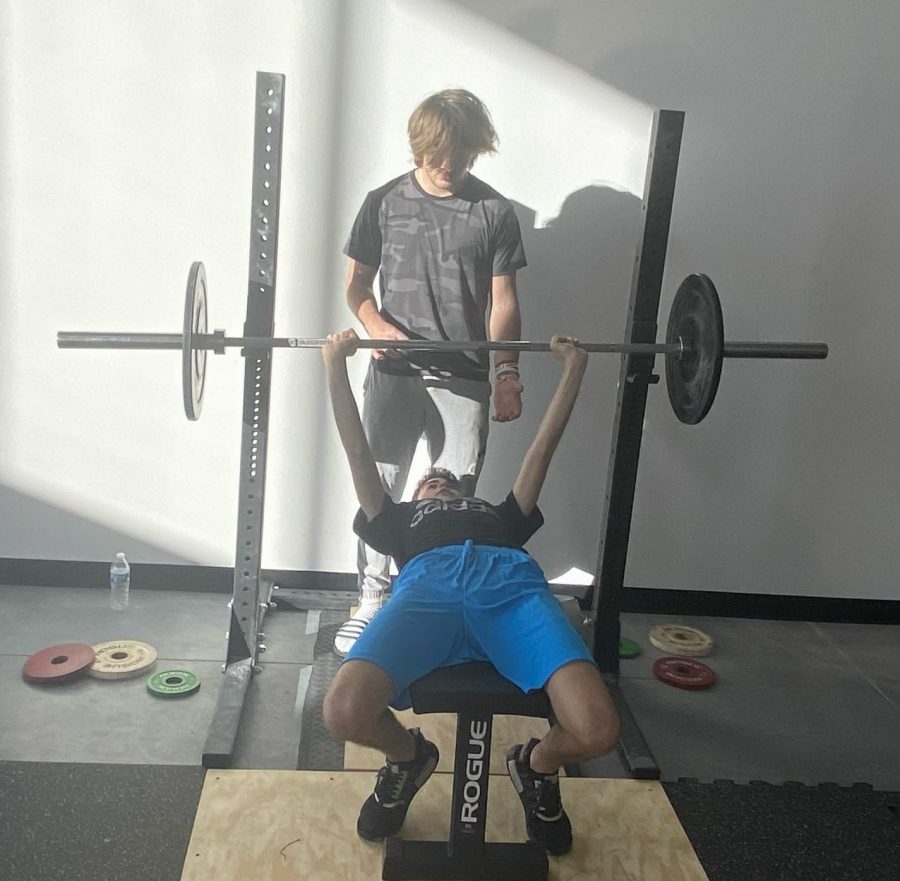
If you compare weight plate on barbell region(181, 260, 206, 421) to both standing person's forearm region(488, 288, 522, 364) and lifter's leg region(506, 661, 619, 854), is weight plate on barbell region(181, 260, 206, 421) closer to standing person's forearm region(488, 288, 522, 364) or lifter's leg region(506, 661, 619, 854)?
standing person's forearm region(488, 288, 522, 364)

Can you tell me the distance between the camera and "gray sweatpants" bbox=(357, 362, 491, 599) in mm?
2721

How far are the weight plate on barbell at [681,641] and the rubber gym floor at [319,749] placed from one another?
4 cm

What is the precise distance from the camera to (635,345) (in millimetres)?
2387

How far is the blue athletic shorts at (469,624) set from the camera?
1.74 m

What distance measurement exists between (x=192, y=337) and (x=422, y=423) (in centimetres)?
85

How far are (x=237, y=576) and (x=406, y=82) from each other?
4.95ft

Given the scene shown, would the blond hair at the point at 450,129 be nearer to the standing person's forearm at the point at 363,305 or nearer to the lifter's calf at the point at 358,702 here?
the standing person's forearm at the point at 363,305

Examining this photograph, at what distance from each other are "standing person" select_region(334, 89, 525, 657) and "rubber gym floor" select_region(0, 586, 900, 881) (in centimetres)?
47

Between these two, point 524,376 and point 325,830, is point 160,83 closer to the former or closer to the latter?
point 524,376

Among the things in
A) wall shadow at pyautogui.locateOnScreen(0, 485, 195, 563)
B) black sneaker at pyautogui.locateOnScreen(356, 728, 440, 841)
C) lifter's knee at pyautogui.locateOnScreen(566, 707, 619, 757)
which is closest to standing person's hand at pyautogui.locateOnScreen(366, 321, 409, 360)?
wall shadow at pyautogui.locateOnScreen(0, 485, 195, 563)

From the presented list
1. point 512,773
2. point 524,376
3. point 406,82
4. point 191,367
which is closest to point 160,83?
point 406,82

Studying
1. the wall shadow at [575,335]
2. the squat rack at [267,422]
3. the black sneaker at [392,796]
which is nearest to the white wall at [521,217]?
the wall shadow at [575,335]

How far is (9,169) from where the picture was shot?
279 cm

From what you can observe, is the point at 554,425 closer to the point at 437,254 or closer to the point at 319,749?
the point at 437,254
